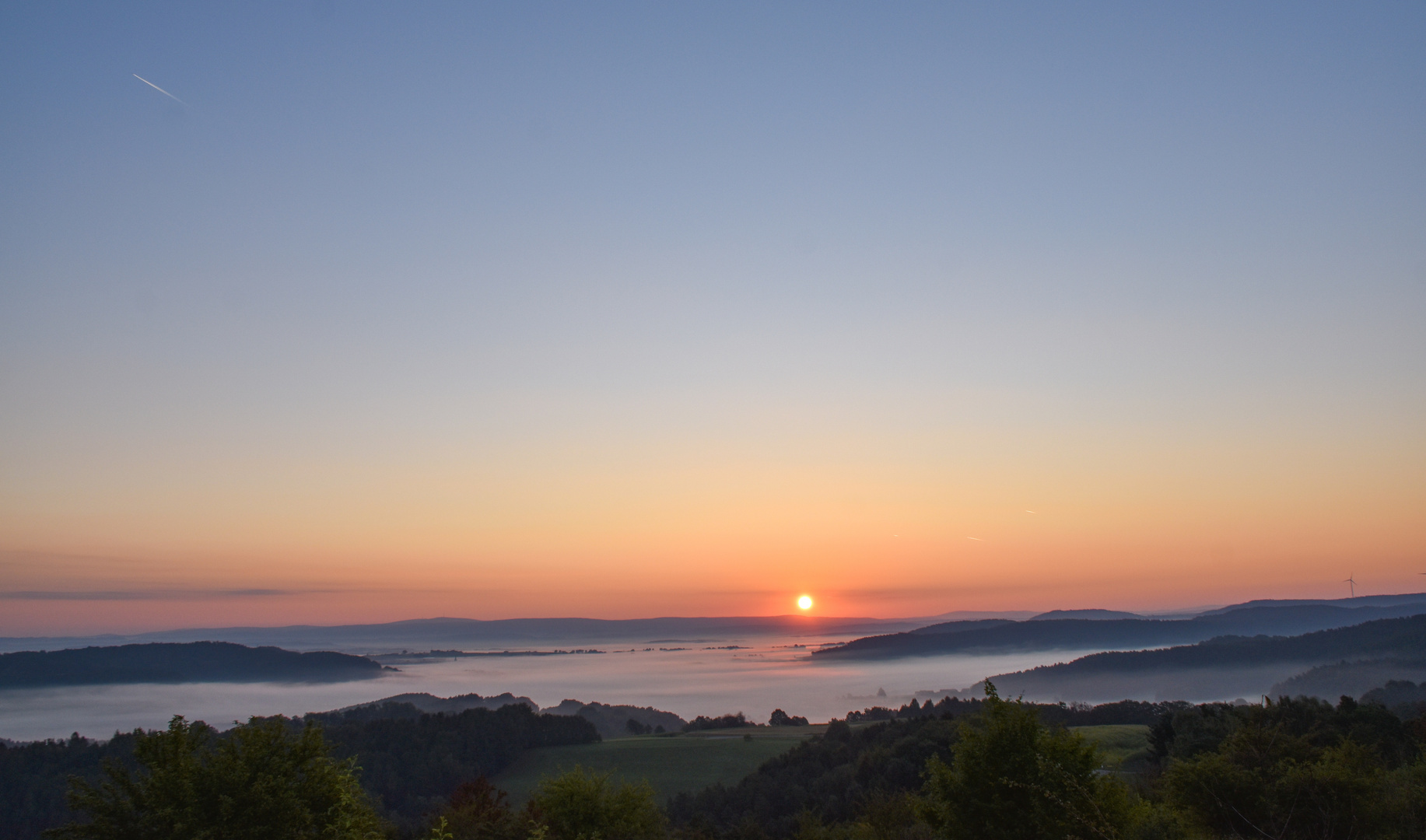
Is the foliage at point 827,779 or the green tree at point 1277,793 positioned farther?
the foliage at point 827,779

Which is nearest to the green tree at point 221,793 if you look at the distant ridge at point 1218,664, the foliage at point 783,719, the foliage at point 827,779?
the foliage at point 827,779

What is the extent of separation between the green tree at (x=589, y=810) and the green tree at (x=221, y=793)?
43.9ft

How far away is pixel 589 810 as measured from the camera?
84.8 ft

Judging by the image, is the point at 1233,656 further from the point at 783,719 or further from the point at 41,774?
the point at 41,774

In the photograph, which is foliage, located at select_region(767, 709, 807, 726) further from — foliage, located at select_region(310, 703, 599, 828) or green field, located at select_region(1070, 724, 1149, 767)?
green field, located at select_region(1070, 724, 1149, 767)

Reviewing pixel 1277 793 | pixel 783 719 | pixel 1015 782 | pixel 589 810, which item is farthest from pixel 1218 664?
pixel 1015 782

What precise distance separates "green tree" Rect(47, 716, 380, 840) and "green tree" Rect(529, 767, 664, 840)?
1338 cm

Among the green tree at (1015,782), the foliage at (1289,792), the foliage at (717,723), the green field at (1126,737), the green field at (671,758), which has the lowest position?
the foliage at (717,723)

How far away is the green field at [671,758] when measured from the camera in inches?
3076

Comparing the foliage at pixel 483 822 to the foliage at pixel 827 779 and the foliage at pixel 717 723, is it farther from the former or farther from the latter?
the foliage at pixel 717 723

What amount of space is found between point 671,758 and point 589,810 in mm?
62947

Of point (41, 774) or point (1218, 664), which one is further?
point (1218, 664)

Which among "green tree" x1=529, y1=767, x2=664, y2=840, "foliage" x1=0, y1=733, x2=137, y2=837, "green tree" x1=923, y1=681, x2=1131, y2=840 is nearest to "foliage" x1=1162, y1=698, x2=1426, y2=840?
"green tree" x1=923, y1=681, x2=1131, y2=840

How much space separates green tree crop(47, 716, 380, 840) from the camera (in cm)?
1174
